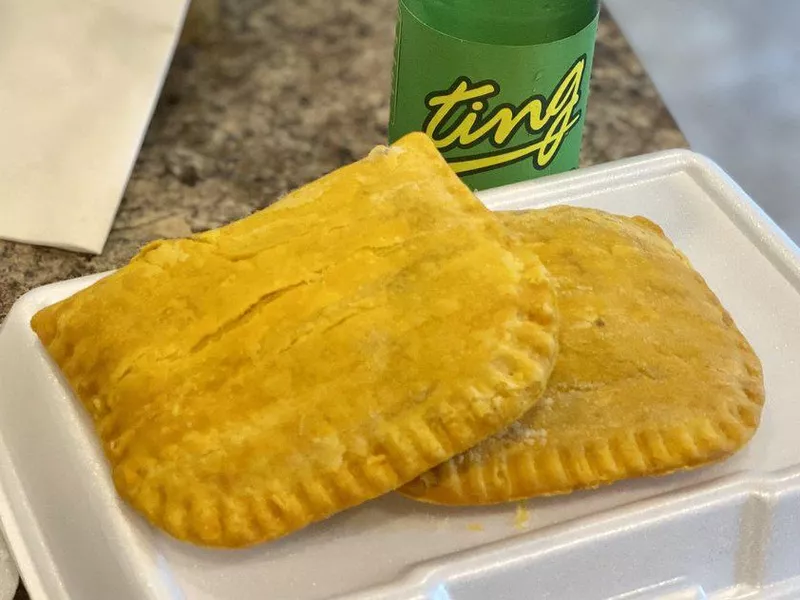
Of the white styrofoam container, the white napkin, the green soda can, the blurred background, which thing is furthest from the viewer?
the blurred background

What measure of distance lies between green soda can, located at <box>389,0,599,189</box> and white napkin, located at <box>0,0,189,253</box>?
1.03 feet

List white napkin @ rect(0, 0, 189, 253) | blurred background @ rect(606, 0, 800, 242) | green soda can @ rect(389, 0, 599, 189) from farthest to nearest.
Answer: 1. blurred background @ rect(606, 0, 800, 242)
2. white napkin @ rect(0, 0, 189, 253)
3. green soda can @ rect(389, 0, 599, 189)

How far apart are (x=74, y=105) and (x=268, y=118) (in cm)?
22

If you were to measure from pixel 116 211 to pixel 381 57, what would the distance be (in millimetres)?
444

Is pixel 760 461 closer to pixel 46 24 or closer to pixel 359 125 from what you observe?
pixel 359 125

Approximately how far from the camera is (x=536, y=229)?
0.68 m

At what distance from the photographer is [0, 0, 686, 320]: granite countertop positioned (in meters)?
0.97

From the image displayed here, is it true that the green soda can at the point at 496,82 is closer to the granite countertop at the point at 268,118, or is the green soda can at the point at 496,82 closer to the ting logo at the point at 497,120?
the ting logo at the point at 497,120

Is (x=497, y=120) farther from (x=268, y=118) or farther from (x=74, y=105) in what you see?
(x=74, y=105)

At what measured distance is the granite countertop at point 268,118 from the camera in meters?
0.97

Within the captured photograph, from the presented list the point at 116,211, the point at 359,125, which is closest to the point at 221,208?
the point at 116,211

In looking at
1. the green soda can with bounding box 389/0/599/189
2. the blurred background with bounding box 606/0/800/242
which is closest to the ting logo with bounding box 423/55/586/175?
the green soda can with bounding box 389/0/599/189

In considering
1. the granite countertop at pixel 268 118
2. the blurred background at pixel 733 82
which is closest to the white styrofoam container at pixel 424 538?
the granite countertop at pixel 268 118

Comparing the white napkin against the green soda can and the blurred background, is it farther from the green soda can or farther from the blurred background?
the blurred background
